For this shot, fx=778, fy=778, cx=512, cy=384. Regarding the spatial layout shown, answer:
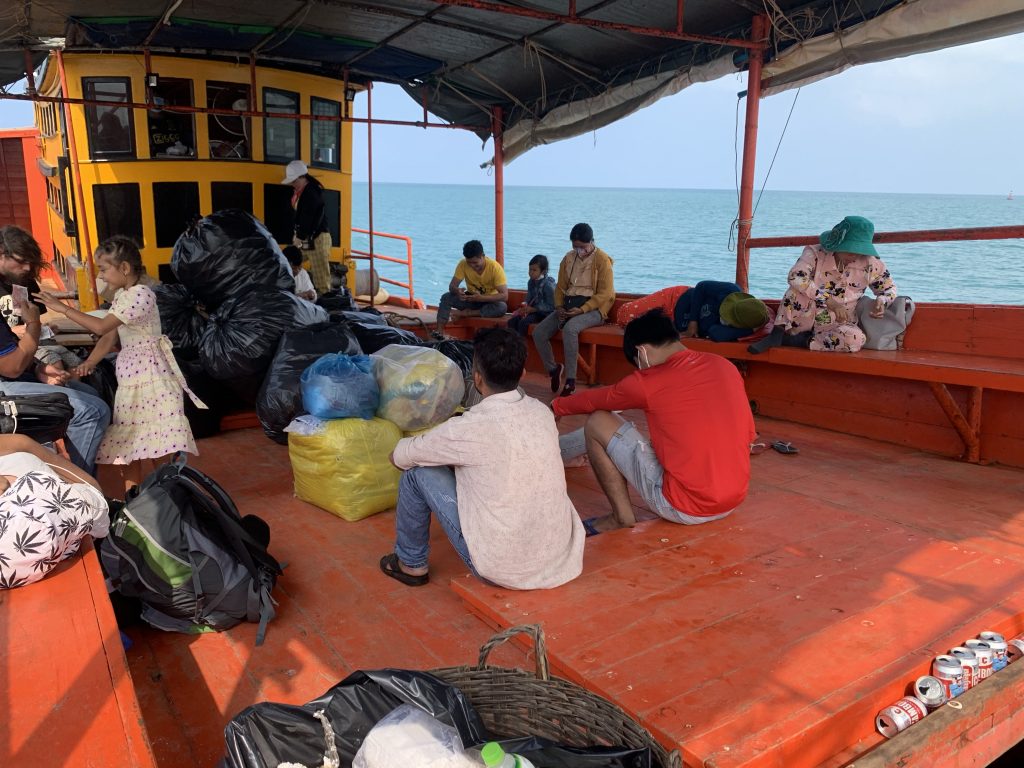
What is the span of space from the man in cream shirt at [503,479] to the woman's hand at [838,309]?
3206 millimetres

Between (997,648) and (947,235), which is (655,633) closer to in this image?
(997,648)

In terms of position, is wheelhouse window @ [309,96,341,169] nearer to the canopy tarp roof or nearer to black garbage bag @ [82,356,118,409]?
the canopy tarp roof

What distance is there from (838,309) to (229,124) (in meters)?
6.81

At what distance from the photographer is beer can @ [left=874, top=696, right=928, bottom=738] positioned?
2.20m

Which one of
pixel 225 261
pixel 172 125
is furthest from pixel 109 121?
pixel 225 261

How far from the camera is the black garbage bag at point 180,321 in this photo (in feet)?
17.6

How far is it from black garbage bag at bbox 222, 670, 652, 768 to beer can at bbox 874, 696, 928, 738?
1.03 meters

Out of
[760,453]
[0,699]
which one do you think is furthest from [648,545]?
[0,699]

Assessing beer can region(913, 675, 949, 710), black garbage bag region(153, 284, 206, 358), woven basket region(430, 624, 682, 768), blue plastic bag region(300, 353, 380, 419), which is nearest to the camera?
woven basket region(430, 624, 682, 768)

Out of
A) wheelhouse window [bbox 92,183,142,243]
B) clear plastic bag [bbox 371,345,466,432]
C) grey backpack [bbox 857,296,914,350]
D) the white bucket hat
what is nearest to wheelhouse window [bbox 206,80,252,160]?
wheelhouse window [bbox 92,183,142,243]

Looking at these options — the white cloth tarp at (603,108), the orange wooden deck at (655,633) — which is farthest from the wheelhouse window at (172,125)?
the orange wooden deck at (655,633)

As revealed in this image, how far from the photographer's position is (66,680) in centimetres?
189

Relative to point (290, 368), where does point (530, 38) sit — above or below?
above

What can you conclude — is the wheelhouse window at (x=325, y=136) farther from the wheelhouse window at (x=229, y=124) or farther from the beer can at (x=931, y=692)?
the beer can at (x=931, y=692)
